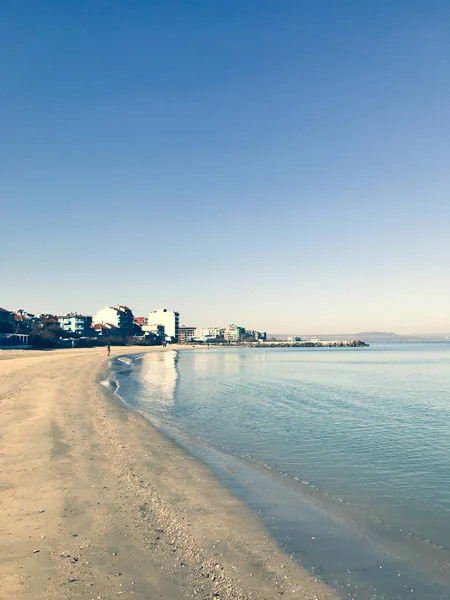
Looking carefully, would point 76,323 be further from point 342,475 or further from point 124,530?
point 124,530

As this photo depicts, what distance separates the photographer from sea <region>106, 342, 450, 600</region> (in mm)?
8461

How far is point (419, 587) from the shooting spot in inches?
302

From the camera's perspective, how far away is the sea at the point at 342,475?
8.46 meters

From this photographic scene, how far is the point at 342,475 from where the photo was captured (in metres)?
A: 14.6

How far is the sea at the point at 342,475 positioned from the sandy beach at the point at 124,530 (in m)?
0.85

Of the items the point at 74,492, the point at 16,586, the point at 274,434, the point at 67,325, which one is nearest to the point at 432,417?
the point at 274,434

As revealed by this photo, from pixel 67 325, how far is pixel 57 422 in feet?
607

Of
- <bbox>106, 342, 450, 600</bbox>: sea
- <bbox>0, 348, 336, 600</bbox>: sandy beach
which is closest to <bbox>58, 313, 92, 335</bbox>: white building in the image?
<bbox>106, 342, 450, 600</bbox>: sea

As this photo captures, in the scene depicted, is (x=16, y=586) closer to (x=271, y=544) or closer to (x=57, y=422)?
(x=271, y=544)

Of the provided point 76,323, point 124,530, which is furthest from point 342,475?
point 76,323

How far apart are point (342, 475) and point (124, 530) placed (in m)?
8.26

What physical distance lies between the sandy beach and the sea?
2.79 ft

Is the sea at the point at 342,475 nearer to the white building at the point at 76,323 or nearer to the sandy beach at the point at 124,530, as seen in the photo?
the sandy beach at the point at 124,530

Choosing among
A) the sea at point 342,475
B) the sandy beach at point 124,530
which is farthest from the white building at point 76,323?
the sandy beach at point 124,530
